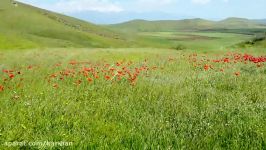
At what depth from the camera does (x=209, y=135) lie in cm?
584

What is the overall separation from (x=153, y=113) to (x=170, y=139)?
1.71 meters

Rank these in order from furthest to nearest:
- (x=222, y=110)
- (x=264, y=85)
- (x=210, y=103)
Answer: (x=264, y=85)
(x=210, y=103)
(x=222, y=110)

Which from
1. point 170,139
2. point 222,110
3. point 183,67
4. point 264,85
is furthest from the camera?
point 183,67

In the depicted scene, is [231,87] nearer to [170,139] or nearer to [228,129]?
[228,129]

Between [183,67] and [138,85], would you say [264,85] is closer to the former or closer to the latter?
[138,85]

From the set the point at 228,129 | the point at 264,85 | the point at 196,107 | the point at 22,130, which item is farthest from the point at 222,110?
the point at 22,130

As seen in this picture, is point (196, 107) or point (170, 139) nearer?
point (170, 139)

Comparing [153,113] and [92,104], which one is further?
[92,104]

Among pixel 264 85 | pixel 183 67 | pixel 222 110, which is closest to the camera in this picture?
pixel 222 110

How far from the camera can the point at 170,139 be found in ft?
19.0

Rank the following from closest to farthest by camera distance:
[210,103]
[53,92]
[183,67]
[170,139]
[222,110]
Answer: [170,139] < [222,110] < [210,103] < [53,92] < [183,67]

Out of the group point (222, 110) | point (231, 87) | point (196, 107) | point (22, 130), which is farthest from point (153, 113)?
point (231, 87)

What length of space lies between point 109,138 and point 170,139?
1.00 metres

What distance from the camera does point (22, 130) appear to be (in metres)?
6.11
